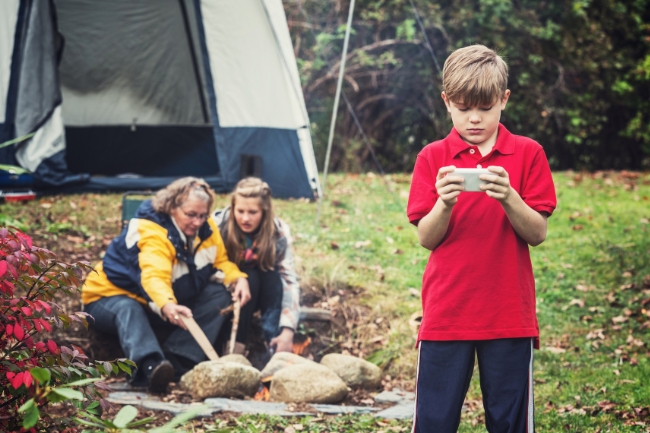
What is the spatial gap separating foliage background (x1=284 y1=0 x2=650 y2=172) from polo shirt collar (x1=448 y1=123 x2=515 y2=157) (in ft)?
24.7

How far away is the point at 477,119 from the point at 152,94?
22.2 feet

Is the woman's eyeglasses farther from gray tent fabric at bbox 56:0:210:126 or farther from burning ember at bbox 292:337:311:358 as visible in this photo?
gray tent fabric at bbox 56:0:210:126

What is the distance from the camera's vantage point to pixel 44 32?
6.56 m

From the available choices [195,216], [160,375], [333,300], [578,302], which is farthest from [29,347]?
[578,302]

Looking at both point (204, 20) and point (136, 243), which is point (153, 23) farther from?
point (136, 243)

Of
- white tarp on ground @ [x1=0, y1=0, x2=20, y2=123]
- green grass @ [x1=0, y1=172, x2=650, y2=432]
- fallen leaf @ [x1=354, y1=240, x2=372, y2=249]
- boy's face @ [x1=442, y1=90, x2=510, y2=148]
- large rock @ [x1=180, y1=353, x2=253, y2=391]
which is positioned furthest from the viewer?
white tarp on ground @ [x1=0, y1=0, x2=20, y2=123]

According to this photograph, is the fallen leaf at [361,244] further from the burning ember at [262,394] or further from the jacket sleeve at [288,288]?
the burning ember at [262,394]

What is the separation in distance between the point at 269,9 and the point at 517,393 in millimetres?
5124

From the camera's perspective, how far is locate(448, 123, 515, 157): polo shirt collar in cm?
202

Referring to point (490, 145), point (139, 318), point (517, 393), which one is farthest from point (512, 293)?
point (139, 318)

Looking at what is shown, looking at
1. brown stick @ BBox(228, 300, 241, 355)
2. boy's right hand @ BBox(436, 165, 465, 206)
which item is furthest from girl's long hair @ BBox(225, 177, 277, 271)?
boy's right hand @ BBox(436, 165, 465, 206)

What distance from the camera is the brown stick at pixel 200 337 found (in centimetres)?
382

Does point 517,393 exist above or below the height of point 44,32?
below

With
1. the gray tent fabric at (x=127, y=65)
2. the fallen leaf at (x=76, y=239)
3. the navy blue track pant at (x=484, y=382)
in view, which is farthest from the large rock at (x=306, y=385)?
the gray tent fabric at (x=127, y=65)
